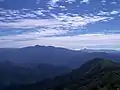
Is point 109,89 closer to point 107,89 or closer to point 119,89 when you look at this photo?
point 107,89

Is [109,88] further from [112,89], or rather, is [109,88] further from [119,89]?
[119,89]

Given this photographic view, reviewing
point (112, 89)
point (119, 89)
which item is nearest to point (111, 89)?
point (112, 89)

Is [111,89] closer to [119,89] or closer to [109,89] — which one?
[109,89]

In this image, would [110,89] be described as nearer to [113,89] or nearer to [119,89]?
[113,89]

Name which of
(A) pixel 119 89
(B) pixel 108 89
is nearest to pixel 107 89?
(B) pixel 108 89

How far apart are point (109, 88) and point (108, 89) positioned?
7.68 ft

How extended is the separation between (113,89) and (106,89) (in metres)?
11.7

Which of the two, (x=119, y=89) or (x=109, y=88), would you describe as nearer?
(x=119, y=89)

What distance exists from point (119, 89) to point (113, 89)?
14499 millimetres

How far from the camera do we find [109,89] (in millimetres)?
195625

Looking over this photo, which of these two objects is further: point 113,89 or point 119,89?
point 113,89

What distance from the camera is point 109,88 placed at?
199125mm

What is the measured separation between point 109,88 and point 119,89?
84.7ft

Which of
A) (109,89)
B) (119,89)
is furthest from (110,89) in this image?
(119,89)
